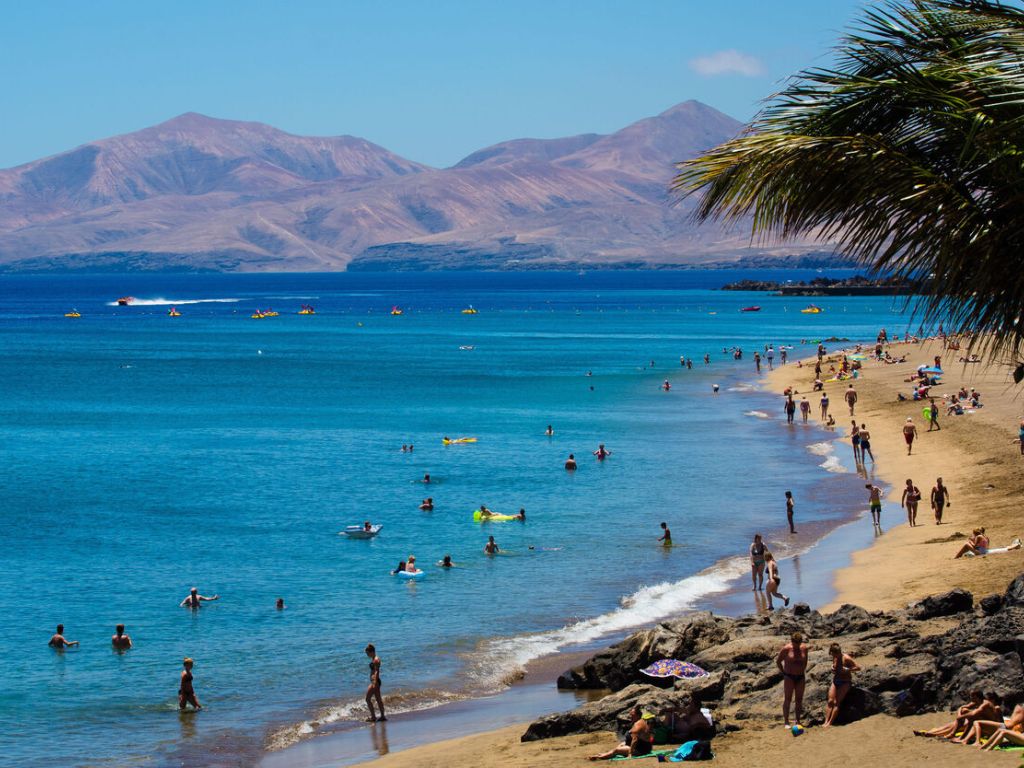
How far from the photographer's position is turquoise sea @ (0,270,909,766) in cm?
2214

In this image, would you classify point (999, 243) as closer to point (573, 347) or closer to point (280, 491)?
point (280, 491)

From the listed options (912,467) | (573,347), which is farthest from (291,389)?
(912,467)

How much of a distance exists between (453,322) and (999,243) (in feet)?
481

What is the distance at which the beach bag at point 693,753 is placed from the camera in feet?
46.8

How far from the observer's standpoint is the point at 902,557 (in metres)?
27.8

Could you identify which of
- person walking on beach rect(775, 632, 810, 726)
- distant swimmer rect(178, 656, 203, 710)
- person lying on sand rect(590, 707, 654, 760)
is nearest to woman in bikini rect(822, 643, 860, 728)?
person walking on beach rect(775, 632, 810, 726)

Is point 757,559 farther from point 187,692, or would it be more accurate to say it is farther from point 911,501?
point 187,692

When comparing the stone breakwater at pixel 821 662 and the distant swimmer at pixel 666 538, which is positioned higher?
the stone breakwater at pixel 821 662

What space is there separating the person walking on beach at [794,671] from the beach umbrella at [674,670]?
2.05 metres

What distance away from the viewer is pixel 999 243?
19.3 feet

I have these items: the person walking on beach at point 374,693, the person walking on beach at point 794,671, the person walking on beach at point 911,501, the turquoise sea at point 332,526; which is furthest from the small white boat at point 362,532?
the person walking on beach at point 794,671

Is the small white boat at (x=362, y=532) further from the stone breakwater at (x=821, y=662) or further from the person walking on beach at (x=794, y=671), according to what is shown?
the person walking on beach at (x=794, y=671)

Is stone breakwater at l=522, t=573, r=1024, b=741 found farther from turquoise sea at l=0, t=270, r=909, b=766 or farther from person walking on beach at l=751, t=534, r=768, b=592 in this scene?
person walking on beach at l=751, t=534, r=768, b=592

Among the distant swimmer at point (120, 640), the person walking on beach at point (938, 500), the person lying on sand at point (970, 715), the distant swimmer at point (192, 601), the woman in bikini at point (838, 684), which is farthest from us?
the person walking on beach at point (938, 500)
